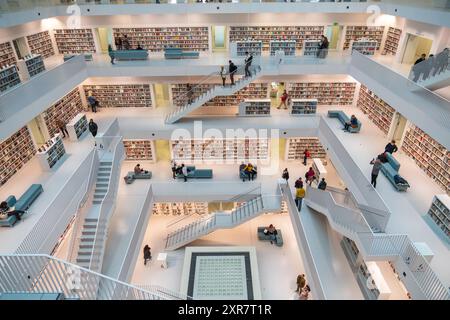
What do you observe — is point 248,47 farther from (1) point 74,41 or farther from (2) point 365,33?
(1) point 74,41

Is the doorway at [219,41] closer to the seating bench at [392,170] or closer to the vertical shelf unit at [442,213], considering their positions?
the seating bench at [392,170]

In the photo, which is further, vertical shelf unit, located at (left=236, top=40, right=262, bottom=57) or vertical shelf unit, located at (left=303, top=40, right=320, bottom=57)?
vertical shelf unit, located at (left=303, top=40, right=320, bottom=57)

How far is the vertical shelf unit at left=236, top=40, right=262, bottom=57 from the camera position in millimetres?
15856

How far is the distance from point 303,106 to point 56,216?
1282 centimetres

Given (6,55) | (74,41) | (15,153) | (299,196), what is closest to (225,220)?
(299,196)

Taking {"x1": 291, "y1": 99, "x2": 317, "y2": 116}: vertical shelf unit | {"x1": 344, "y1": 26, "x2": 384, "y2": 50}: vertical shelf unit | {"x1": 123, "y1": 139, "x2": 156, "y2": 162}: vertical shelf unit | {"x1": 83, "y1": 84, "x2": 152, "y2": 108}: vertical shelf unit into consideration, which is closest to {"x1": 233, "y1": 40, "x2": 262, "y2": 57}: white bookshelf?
{"x1": 291, "y1": 99, "x2": 317, "y2": 116}: vertical shelf unit

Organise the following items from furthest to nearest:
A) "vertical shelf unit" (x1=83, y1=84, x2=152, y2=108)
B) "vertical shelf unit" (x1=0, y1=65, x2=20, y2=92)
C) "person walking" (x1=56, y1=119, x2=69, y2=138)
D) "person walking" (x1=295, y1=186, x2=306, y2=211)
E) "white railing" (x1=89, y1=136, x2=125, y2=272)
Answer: "vertical shelf unit" (x1=83, y1=84, x2=152, y2=108) < "person walking" (x1=56, y1=119, x2=69, y2=138) < "person walking" (x1=295, y1=186, x2=306, y2=211) < "vertical shelf unit" (x1=0, y1=65, x2=20, y2=92) < "white railing" (x1=89, y1=136, x2=125, y2=272)

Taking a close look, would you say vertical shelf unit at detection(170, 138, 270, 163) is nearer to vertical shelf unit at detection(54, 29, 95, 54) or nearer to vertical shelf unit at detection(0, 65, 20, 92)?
vertical shelf unit at detection(0, 65, 20, 92)

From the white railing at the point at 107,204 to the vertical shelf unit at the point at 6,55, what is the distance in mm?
6100

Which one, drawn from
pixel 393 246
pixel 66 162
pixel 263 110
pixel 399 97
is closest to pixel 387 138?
pixel 399 97

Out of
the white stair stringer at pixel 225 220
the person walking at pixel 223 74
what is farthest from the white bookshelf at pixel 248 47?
the white stair stringer at pixel 225 220

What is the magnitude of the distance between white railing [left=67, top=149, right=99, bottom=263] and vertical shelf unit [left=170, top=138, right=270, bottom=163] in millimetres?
5592

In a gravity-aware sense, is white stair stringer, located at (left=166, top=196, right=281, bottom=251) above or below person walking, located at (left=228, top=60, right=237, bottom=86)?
below

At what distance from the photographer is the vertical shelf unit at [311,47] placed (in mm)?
15998
